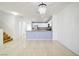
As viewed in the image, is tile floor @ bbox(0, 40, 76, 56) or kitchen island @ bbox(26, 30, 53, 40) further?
kitchen island @ bbox(26, 30, 53, 40)

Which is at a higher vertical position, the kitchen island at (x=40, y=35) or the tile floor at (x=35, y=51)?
the kitchen island at (x=40, y=35)

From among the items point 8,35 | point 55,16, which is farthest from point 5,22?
point 55,16

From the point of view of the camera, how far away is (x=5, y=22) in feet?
30.0

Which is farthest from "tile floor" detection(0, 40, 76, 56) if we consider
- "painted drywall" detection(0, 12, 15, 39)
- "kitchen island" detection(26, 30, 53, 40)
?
"kitchen island" detection(26, 30, 53, 40)

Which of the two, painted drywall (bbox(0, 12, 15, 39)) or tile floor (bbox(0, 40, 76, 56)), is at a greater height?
painted drywall (bbox(0, 12, 15, 39))

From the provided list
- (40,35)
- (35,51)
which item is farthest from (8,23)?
(35,51)

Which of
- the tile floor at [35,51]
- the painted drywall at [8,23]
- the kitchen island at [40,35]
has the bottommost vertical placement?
the tile floor at [35,51]

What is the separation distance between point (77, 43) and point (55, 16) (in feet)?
17.6

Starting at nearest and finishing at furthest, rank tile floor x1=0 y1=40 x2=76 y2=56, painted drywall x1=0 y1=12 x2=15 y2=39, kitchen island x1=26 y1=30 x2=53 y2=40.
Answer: tile floor x1=0 y1=40 x2=76 y2=56, painted drywall x1=0 y1=12 x2=15 y2=39, kitchen island x1=26 y1=30 x2=53 y2=40

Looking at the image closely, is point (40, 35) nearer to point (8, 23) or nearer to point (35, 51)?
point (8, 23)

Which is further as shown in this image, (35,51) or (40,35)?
(40,35)

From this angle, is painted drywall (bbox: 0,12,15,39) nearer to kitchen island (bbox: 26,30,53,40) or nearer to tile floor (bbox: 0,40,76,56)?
kitchen island (bbox: 26,30,53,40)

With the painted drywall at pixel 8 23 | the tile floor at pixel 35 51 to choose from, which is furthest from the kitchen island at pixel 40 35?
the tile floor at pixel 35 51

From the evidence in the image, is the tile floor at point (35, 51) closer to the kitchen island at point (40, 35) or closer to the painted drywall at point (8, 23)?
the painted drywall at point (8, 23)
